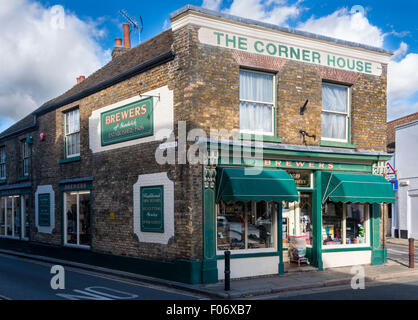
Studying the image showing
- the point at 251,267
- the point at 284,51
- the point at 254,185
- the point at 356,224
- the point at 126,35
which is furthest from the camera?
the point at 126,35

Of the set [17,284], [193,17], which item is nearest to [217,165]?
[193,17]

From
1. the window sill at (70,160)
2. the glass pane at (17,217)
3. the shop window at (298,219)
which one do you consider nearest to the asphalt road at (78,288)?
the window sill at (70,160)

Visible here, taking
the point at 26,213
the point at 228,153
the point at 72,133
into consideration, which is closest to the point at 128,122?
the point at 228,153

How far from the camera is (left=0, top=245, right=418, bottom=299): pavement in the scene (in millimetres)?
11023

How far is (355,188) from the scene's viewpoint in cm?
1412

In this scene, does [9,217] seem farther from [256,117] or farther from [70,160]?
[256,117]

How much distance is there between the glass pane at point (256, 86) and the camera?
13.5 meters

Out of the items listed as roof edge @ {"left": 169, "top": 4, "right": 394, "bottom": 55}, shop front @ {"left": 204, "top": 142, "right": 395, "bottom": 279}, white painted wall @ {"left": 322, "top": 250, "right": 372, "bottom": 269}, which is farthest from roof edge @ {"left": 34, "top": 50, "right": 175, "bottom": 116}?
white painted wall @ {"left": 322, "top": 250, "right": 372, "bottom": 269}

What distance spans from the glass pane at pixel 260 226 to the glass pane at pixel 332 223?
2377 mm

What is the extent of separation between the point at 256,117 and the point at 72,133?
8.06 metres

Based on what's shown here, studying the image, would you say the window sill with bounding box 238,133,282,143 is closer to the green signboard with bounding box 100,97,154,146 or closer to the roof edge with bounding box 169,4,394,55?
Answer: the green signboard with bounding box 100,97,154,146

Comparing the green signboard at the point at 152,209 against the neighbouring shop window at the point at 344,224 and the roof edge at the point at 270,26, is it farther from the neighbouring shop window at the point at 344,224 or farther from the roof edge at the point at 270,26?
the neighbouring shop window at the point at 344,224

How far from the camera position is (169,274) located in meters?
12.8

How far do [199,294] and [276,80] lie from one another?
6.81 m
